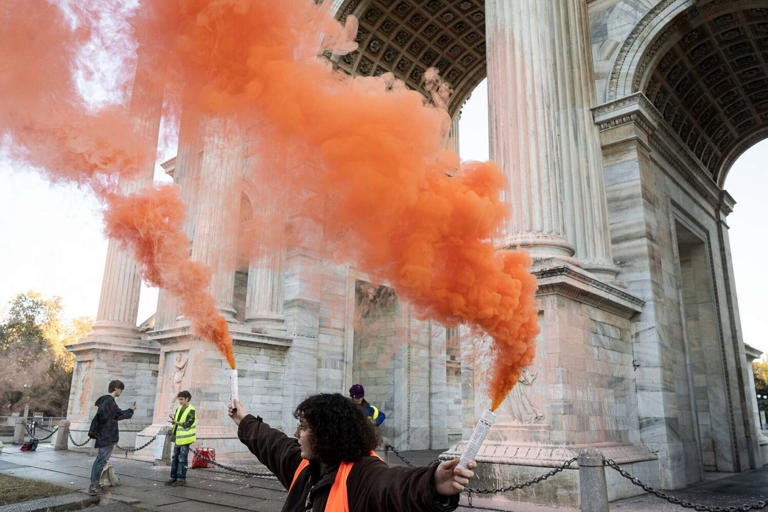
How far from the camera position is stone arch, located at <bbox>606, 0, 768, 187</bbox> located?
13125mm

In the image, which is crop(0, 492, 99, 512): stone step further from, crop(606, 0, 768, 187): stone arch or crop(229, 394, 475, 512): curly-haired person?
crop(606, 0, 768, 187): stone arch

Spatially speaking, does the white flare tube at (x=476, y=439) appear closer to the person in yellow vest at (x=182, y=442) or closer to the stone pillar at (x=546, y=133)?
the stone pillar at (x=546, y=133)

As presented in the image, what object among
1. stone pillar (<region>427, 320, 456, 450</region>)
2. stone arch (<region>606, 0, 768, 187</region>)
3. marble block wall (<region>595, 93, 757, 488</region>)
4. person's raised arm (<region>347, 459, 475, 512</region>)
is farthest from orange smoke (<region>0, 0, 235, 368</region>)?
stone pillar (<region>427, 320, 456, 450</region>)

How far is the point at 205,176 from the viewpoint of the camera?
15.9 m

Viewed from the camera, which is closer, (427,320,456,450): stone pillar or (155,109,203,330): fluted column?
(155,109,203,330): fluted column

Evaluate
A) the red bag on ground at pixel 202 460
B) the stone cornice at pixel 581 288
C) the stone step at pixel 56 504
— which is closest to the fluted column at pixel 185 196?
the red bag on ground at pixel 202 460

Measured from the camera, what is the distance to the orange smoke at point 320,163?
448cm

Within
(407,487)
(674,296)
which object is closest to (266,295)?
(674,296)

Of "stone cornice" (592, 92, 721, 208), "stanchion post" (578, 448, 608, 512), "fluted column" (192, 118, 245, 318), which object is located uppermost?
"stone cornice" (592, 92, 721, 208)

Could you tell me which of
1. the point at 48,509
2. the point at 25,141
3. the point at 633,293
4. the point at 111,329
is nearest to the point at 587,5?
the point at 633,293

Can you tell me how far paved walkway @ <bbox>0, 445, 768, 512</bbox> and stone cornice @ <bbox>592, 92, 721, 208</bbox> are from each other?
315 inches

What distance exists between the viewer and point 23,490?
28.6 ft

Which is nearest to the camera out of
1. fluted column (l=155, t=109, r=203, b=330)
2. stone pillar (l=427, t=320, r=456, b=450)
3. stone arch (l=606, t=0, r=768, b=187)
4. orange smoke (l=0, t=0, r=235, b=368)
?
orange smoke (l=0, t=0, r=235, b=368)

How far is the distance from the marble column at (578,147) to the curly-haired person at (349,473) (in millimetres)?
9172
